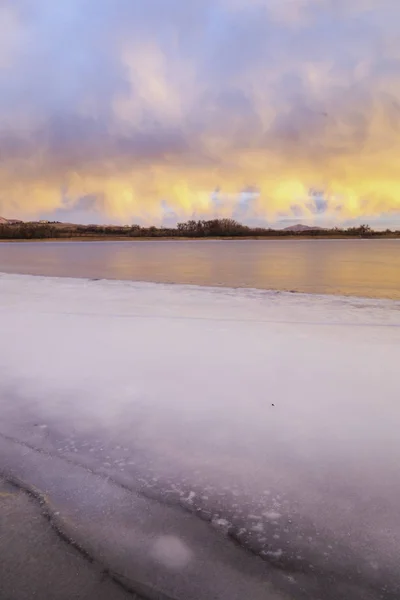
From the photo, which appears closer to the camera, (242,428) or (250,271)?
(242,428)

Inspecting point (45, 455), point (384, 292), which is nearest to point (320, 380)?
point (45, 455)

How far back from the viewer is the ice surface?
66.6 inches

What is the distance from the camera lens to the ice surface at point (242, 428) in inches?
66.6

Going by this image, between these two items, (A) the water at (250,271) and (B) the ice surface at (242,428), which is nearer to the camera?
(B) the ice surface at (242,428)

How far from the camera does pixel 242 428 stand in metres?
2.68

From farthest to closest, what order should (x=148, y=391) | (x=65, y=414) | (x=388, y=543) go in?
(x=148, y=391) → (x=65, y=414) → (x=388, y=543)

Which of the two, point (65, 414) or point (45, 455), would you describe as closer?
point (45, 455)

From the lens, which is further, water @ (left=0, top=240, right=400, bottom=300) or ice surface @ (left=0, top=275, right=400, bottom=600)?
water @ (left=0, top=240, right=400, bottom=300)

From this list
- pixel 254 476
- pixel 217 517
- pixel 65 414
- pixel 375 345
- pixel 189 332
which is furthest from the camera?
pixel 189 332

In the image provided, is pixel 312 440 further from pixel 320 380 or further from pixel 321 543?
pixel 320 380

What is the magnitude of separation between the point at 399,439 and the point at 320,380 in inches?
41.9

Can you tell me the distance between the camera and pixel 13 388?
131 inches

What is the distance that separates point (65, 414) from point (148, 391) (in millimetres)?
631

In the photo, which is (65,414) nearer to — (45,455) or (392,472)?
(45,455)
